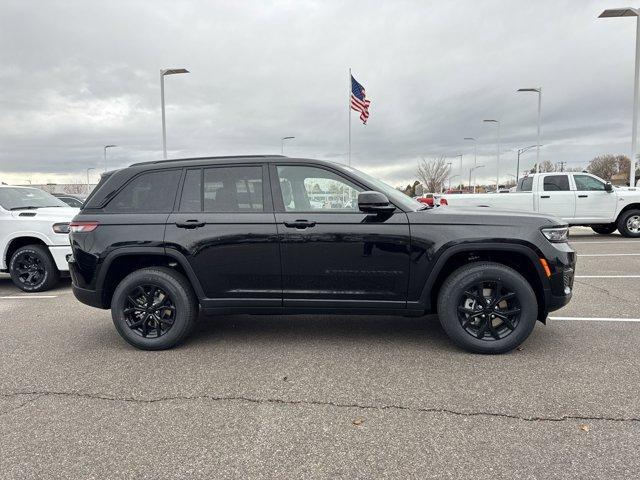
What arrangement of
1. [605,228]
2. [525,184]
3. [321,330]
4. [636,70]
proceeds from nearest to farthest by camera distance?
[321,330], [525,184], [605,228], [636,70]

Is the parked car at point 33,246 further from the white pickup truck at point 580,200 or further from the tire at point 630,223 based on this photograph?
the tire at point 630,223

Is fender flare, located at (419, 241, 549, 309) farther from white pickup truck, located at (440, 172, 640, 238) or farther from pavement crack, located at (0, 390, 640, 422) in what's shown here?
white pickup truck, located at (440, 172, 640, 238)

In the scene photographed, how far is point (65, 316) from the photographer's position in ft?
18.5

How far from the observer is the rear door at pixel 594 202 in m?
12.6

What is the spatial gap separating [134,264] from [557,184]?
12201 mm

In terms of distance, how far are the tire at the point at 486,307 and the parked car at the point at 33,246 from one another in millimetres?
6005

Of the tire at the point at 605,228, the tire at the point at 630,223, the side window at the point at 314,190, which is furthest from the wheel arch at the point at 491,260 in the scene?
the tire at the point at 605,228

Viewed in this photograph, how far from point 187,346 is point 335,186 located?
2126 mm

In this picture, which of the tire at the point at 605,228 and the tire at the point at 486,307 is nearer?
the tire at the point at 486,307

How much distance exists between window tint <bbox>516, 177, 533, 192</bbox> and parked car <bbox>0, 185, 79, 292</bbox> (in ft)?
39.1

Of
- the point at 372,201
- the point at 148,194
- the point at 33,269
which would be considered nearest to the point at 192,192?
the point at 148,194

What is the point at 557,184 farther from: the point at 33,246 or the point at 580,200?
the point at 33,246

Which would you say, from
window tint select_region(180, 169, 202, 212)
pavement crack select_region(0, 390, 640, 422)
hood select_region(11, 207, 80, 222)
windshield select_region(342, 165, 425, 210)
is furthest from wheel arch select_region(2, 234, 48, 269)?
windshield select_region(342, 165, 425, 210)

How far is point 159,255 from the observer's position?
422cm
